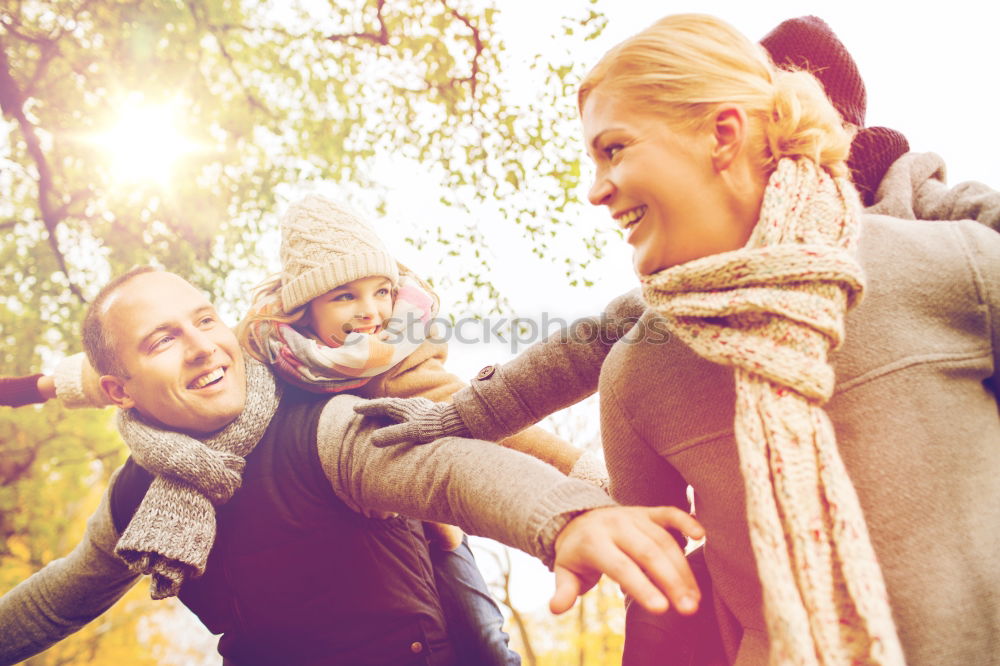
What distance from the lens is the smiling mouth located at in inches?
38.9

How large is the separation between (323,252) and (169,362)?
431mm

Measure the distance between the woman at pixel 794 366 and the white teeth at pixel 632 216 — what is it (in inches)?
0.5

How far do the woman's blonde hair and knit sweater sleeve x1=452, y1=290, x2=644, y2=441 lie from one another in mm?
390

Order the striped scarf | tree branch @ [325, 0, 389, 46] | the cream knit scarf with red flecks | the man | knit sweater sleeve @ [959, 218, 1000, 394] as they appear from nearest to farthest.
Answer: the cream knit scarf with red flecks → knit sweater sleeve @ [959, 218, 1000, 394] → the man → the striped scarf → tree branch @ [325, 0, 389, 46]

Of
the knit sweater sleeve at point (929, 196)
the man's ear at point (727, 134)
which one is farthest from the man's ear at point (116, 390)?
the knit sweater sleeve at point (929, 196)

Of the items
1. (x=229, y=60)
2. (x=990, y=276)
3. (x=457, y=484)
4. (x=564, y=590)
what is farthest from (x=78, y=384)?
(x=990, y=276)

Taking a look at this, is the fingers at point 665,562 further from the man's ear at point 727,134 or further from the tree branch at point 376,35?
the tree branch at point 376,35

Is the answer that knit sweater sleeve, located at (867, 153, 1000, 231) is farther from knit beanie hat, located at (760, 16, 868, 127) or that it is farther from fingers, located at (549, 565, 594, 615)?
fingers, located at (549, 565, 594, 615)

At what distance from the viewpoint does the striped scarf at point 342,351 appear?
54.6 inches

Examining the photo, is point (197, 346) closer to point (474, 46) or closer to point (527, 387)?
point (527, 387)

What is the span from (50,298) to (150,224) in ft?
1.43

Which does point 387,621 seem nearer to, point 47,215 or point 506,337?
point 506,337

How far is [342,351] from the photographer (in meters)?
1.39

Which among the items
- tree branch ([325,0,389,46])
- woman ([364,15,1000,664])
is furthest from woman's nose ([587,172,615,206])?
tree branch ([325,0,389,46])
